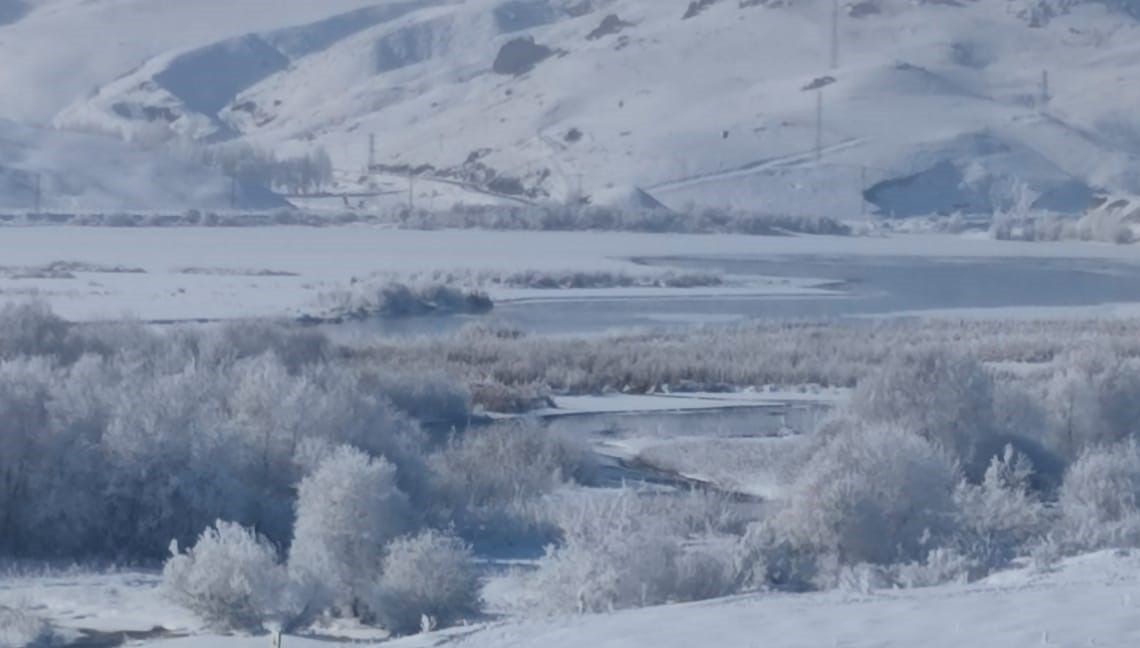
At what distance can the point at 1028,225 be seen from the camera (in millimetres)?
83938

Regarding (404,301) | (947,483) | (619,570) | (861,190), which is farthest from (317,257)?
(861,190)

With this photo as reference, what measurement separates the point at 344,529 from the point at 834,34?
130 metres

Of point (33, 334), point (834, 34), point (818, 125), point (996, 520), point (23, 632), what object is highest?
point (834, 34)

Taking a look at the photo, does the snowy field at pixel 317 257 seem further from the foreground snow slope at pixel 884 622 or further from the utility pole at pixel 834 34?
the utility pole at pixel 834 34

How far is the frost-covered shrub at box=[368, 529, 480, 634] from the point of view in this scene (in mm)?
13516

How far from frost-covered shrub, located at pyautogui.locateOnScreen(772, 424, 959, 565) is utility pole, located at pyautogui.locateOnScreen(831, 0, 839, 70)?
11831cm

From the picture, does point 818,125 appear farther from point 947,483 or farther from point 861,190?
point 947,483

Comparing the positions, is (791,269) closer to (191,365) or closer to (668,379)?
(668,379)

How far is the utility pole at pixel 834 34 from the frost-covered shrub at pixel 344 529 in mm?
119810

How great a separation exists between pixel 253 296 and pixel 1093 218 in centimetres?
4796

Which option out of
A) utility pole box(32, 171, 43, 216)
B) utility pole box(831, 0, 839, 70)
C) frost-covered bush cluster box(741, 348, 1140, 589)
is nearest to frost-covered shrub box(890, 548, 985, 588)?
frost-covered bush cluster box(741, 348, 1140, 589)

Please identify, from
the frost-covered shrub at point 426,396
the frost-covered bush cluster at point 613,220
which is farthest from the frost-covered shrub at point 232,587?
the frost-covered bush cluster at point 613,220

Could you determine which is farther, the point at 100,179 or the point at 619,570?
the point at 100,179

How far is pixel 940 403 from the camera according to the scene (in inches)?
827
